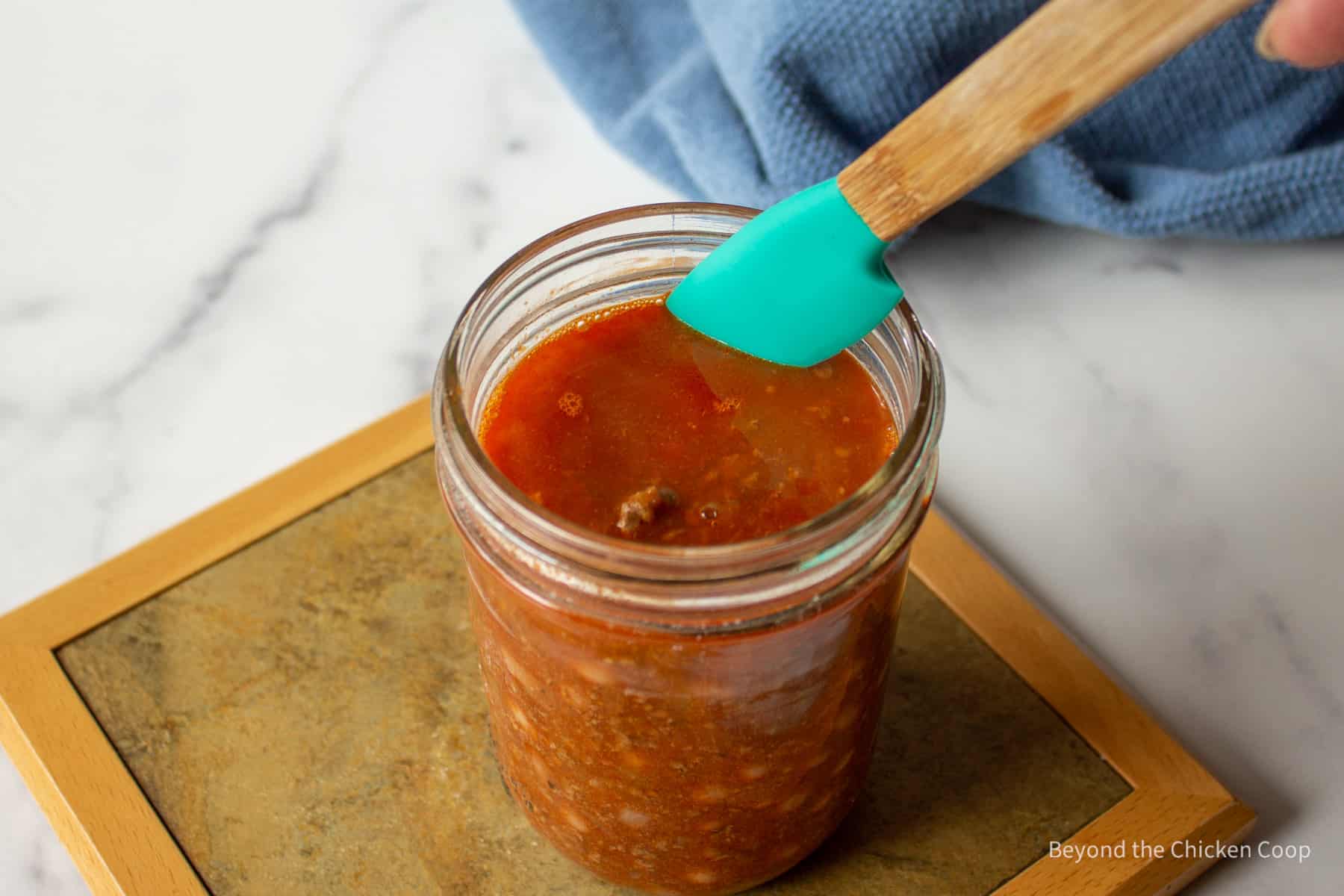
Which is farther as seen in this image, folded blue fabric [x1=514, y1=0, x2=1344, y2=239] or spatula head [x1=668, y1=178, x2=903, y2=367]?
folded blue fabric [x1=514, y1=0, x2=1344, y2=239]

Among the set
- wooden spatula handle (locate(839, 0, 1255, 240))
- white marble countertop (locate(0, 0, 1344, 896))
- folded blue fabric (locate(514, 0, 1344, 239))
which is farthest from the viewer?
folded blue fabric (locate(514, 0, 1344, 239))

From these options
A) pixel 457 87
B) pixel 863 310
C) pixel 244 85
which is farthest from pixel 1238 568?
pixel 244 85

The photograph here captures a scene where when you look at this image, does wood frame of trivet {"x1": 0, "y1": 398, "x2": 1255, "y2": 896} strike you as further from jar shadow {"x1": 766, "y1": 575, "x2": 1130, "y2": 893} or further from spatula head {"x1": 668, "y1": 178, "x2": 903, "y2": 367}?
spatula head {"x1": 668, "y1": 178, "x2": 903, "y2": 367}

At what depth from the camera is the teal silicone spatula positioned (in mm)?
737

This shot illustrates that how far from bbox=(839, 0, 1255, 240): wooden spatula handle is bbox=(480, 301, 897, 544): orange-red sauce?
15 cm

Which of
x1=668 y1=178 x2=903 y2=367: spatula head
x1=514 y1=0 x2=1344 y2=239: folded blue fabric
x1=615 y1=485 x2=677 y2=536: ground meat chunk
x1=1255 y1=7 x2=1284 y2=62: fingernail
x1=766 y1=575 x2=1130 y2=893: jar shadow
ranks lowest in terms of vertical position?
x1=766 y1=575 x2=1130 y2=893: jar shadow

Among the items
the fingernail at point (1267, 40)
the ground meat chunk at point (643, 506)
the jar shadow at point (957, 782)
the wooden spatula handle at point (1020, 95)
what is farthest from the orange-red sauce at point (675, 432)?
the fingernail at point (1267, 40)

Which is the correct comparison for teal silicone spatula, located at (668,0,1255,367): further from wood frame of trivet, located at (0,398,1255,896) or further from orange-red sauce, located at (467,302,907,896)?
wood frame of trivet, located at (0,398,1255,896)

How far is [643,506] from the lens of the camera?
0.86 metres

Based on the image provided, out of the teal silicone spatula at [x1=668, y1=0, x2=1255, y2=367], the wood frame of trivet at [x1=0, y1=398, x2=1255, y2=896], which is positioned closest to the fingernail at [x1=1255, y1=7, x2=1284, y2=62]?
the teal silicone spatula at [x1=668, y1=0, x2=1255, y2=367]

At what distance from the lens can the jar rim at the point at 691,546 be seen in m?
0.77

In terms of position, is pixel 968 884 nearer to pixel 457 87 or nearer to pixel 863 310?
pixel 863 310

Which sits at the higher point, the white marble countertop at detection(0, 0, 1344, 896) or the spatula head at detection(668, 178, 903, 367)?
the spatula head at detection(668, 178, 903, 367)

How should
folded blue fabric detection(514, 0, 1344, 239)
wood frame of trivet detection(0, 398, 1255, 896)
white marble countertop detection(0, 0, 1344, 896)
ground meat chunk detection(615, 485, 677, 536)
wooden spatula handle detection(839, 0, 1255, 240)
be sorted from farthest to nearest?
folded blue fabric detection(514, 0, 1344, 239) < white marble countertop detection(0, 0, 1344, 896) < wood frame of trivet detection(0, 398, 1255, 896) < ground meat chunk detection(615, 485, 677, 536) < wooden spatula handle detection(839, 0, 1255, 240)
